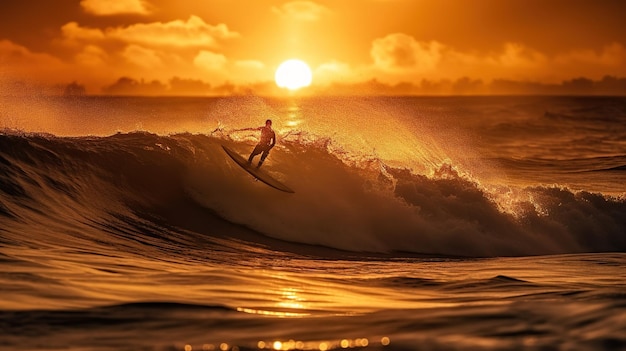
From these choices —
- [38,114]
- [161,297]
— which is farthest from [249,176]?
[38,114]

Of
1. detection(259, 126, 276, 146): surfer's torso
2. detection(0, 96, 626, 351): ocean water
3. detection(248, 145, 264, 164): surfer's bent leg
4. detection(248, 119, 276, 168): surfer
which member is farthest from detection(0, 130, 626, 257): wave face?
A: detection(259, 126, 276, 146): surfer's torso

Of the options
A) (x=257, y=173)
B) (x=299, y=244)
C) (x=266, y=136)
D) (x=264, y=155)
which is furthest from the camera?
(x=264, y=155)

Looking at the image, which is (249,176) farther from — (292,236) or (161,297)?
(161,297)

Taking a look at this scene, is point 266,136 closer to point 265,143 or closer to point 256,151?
point 265,143

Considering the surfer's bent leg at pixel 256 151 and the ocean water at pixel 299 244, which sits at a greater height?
the surfer's bent leg at pixel 256 151

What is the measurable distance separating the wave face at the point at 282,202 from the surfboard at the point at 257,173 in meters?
0.14

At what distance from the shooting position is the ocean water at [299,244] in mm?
6512

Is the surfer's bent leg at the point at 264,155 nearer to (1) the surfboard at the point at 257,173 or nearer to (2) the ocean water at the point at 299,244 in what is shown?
(1) the surfboard at the point at 257,173

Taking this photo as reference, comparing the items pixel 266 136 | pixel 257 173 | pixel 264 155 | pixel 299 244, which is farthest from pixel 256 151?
pixel 299 244

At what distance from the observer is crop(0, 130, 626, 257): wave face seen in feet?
46.4

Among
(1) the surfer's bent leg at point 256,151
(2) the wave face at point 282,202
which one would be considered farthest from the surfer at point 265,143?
(2) the wave face at point 282,202

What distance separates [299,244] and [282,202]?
66.6 inches

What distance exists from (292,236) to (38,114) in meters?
15.1

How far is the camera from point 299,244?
47.1ft
